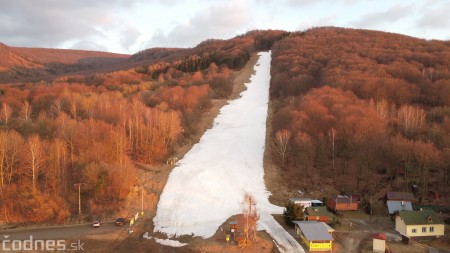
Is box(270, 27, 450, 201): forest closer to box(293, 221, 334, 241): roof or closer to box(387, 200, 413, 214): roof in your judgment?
box(387, 200, 413, 214): roof

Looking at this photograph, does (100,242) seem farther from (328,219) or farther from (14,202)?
(328,219)

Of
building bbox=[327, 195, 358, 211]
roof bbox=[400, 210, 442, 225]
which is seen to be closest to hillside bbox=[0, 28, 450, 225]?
building bbox=[327, 195, 358, 211]

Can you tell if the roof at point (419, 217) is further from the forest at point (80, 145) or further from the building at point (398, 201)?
the forest at point (80, 145)

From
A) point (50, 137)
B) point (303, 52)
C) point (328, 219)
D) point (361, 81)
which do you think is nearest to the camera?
Answer: point (328, 219)

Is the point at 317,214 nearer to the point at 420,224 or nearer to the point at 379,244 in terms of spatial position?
the point at 379,244

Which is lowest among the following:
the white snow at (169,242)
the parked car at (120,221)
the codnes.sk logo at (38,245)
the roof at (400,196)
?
the white snow at (169,242)

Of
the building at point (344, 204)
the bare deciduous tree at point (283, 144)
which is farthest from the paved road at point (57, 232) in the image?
the bare deciduous tree at point (283, 144)

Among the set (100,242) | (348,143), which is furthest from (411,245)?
(100,242)
